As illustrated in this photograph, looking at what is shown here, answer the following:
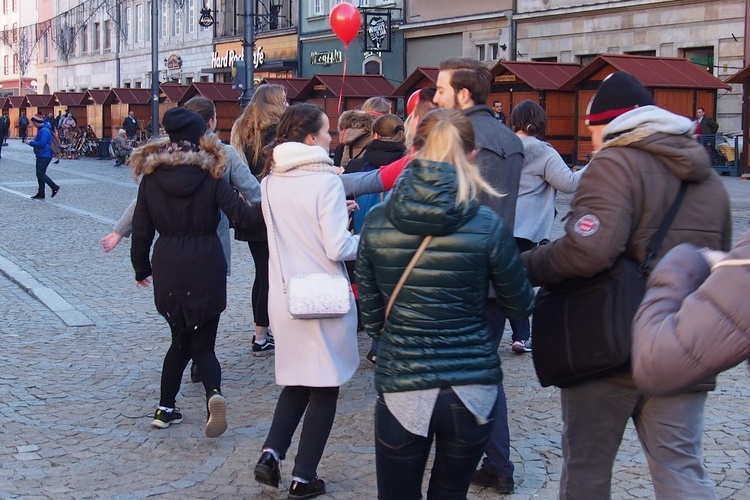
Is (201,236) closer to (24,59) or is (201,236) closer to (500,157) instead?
(500,157)

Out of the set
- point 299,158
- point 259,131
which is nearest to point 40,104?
point 259,131

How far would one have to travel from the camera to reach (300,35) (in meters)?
43.6

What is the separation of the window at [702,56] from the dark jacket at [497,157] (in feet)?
77.8

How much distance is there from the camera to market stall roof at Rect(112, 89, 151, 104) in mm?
40156

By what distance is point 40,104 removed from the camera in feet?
179

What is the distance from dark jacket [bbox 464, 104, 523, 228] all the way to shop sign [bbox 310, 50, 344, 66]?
36.6 meters

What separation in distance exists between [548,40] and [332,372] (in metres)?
28.5

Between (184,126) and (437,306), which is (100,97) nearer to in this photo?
(184,126)

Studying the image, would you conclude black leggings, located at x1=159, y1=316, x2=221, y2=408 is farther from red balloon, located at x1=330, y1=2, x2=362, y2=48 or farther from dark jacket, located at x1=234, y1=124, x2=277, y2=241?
red balloon, located at x1=330, y1=2, x2=362, y2=48

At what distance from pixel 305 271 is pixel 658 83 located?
19.9m

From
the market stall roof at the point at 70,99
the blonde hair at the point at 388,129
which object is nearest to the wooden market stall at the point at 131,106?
the market stall roof at the point at 70,99

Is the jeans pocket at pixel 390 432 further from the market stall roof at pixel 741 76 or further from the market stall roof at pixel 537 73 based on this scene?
the market stall roof at pixel 537 73

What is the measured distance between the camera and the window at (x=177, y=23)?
5544cm

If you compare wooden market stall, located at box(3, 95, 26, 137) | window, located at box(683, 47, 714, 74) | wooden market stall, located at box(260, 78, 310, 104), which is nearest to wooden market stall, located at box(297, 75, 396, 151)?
wooden market stall, located at box(260, 78, 310, 104)
